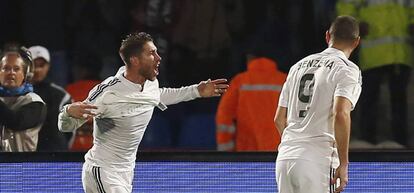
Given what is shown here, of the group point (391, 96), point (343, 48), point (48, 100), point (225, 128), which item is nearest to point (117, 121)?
point (343, 48)

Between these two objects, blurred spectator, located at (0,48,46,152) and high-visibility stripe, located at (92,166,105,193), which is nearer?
high-visibility stripe, located at (92,166,105,193)

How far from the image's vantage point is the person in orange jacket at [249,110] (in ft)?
37.4

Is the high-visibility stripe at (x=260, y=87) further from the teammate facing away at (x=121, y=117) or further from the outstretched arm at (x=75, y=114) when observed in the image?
the outstretched arm at (x=75, y=114)

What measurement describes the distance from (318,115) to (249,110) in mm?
3002

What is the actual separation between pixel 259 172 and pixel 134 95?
148cm

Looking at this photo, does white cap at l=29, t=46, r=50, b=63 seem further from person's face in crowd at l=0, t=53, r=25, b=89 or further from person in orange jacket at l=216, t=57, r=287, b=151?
person in orange jacket at l=216, t=57, r=287, b=151

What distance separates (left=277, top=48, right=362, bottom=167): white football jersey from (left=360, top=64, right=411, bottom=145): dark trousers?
372 centimetres

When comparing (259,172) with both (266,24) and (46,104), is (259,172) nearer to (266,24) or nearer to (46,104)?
(46,104)

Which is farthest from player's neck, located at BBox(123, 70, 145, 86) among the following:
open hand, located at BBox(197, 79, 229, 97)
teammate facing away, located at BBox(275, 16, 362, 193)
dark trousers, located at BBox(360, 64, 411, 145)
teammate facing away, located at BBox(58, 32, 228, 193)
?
dark trousers, located at BBox(360, 64, 411, 145)

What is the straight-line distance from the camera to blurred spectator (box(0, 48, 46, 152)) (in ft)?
33.6

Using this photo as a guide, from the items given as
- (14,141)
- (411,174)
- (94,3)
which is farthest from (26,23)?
(411,174)

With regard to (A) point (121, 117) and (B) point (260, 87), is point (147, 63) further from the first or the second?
(B) point (260, 87)

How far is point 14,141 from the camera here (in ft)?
33.7

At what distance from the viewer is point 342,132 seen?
324 inches
